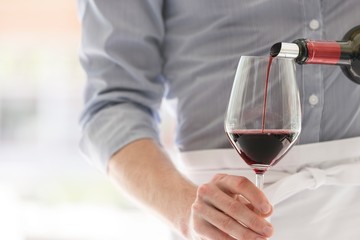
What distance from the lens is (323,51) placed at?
3.23 feet

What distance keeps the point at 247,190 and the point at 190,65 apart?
0.53 m

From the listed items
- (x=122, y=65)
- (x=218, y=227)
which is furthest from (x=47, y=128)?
(x=218, y=227)

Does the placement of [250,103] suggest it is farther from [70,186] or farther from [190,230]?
[70,186]

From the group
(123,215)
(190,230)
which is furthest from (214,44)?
(123,215)

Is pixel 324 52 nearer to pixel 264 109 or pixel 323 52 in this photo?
pixel 323 52

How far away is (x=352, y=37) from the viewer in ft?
3.38

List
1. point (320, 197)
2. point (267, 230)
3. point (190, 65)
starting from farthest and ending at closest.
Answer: point (190, 65) → point (320, 197) → point (267, 230)

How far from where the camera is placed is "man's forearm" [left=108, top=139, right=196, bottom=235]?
4.01ft

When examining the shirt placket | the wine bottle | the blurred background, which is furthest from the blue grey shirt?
the blurred background

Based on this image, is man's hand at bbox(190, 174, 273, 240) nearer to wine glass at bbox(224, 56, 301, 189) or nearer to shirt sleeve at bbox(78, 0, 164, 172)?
wine glass at bbox(224, 56, 301, 189)

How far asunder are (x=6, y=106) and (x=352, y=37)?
4.88 meters

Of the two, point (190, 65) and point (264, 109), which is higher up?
point (264, 109)

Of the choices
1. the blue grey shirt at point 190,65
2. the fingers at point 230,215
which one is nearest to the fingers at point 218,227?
the fingers at point 230,215

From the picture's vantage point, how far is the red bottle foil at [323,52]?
3.22ft
